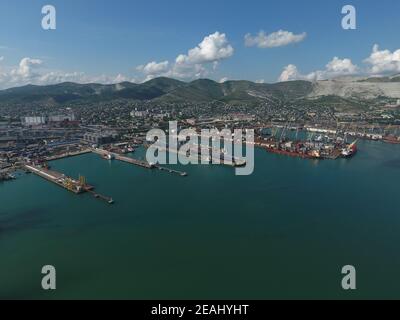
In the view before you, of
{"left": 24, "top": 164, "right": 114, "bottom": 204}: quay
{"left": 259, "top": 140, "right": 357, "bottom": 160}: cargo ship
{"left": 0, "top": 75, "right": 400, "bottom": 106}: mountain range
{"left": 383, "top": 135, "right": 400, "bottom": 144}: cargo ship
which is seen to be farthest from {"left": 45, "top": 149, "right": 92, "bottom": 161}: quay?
{"left": 0, "top": 75, "right": 400, "bottom": 106}: mountain range

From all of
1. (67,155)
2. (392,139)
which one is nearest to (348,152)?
(392,139)

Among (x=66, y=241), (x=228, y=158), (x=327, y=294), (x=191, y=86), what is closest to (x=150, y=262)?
(x=66, y=241)

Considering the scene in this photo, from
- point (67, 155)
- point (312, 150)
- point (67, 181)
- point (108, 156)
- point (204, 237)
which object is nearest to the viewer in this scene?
point (204, 237)

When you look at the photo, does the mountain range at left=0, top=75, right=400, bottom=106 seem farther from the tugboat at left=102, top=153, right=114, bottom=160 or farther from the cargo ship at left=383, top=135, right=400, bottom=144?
the tugboat at left=102, top=153, right=114, bottom=160

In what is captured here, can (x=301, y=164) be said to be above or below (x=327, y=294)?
above

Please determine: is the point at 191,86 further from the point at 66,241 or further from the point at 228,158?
the point at 66,241

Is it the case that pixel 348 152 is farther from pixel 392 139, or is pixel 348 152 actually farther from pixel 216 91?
pixel 216 91
